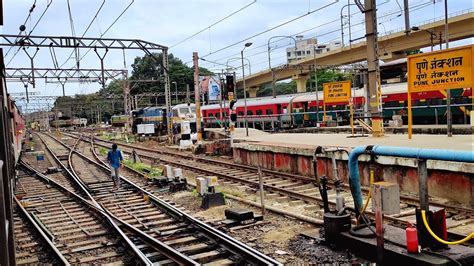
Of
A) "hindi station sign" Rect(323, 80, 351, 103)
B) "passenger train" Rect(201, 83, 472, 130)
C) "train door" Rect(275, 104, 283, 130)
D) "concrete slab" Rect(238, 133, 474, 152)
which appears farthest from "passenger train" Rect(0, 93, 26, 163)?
"train door" Rect(275, 104, 283, 130)

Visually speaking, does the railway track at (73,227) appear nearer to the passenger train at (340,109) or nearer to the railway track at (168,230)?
the railway track at (168,230)

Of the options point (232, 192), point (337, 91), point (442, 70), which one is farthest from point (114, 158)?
point (337, 91)

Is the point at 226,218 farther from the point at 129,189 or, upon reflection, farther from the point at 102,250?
the point at 129,189

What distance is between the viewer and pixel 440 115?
26.0 metres

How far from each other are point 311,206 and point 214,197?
228 centimetres

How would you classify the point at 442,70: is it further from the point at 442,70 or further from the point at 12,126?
the point at 12,126

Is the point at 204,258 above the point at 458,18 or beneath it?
beneath

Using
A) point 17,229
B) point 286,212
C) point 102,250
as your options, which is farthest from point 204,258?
point 17,229

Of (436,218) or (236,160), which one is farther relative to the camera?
(236,160)

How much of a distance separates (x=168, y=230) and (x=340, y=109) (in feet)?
87.5

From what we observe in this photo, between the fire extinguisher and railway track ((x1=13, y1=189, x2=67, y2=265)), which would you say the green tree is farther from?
the fire extinguisher

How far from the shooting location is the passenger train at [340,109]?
25.6 meters

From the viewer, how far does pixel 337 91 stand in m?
24.4

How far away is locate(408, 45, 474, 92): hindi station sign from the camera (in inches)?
492
